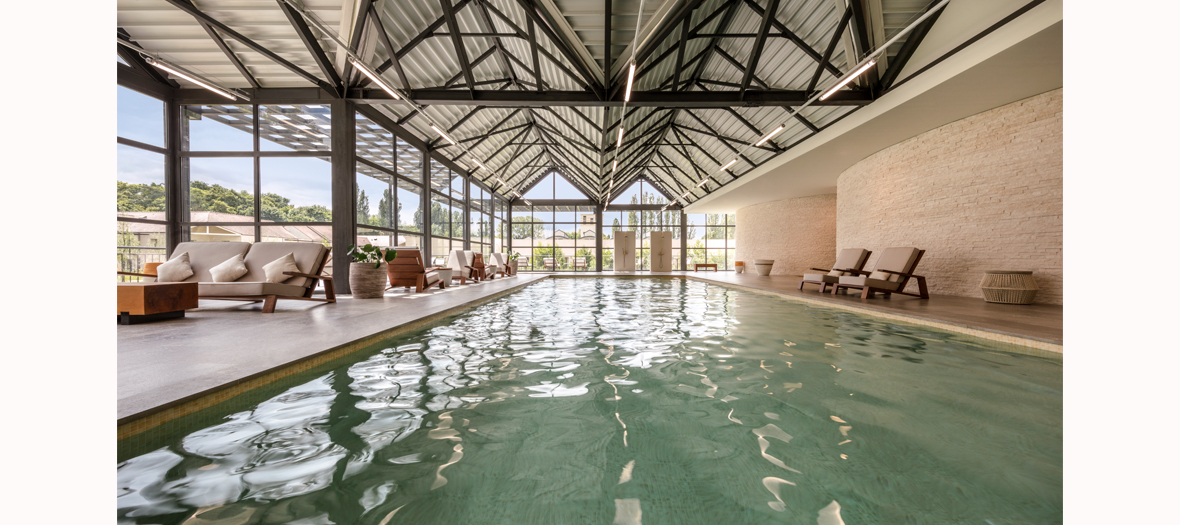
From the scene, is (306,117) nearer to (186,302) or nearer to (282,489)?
(186,302)

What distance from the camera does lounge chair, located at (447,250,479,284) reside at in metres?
10.8

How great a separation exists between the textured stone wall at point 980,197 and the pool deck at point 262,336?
1.08m

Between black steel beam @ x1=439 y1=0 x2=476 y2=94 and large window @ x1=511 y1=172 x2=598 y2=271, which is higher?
black steel beam @ x1=439 y1=0 x2=476 y2=94

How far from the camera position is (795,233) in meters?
15.2

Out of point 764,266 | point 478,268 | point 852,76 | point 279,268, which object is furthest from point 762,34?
point 764,266

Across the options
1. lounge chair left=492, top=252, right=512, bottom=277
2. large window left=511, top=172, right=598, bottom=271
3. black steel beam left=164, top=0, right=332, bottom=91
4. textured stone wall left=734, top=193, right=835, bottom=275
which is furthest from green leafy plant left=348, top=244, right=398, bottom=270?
large window left=511, top=172, right=598, bottom=271

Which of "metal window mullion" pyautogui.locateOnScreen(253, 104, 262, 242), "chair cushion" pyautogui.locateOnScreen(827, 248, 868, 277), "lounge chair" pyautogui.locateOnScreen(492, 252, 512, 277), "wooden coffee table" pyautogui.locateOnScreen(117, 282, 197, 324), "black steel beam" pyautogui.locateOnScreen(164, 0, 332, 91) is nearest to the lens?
"wooden coffee table" pyautogui.locateOnScreen(117, 282, 197, 324)

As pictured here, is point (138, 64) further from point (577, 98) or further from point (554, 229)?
point (554, 229)

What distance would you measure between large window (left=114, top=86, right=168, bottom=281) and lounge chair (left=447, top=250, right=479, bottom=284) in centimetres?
543

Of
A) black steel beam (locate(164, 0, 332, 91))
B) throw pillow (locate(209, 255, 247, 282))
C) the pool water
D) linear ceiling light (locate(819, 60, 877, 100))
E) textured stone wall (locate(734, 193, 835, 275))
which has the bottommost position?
the pool water

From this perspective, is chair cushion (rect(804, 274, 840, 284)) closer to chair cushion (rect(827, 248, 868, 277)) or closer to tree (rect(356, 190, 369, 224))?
chair cushion (rect(827, 248, 868, 277))

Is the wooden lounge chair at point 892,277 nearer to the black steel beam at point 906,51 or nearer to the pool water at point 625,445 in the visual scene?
the black steel beam at point 906,51

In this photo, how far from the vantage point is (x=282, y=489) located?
Answer: 54.9 inches
